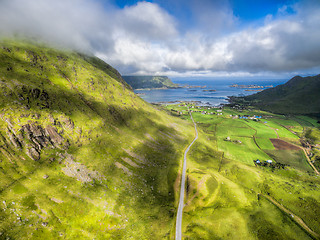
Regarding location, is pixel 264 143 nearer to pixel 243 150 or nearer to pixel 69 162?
pixel 243 150

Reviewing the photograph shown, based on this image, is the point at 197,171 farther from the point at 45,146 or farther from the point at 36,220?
the point at 45,146

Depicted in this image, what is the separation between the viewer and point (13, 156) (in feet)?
197

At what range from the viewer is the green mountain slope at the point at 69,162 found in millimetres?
50469

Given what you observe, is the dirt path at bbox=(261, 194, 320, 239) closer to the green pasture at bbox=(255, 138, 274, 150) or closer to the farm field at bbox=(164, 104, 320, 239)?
the farm field at bbox=(164, 104, 320, 239)

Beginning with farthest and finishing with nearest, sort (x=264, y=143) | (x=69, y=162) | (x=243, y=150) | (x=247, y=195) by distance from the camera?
1. (x=264, y=143)
2. (x=243, y=150)
3. (x=247, y=195)
4. (x=69, y=162)

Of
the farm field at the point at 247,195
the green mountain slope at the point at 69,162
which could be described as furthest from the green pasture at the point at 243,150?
the green mountain slope at the point at 69,162

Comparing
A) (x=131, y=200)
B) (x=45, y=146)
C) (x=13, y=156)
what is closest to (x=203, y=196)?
(x=131, y=200)

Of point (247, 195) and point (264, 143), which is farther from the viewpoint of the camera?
point (264, 143)

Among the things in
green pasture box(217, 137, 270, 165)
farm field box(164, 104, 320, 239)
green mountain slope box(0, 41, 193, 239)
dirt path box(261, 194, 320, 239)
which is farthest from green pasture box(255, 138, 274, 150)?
green mountain slope box(0, 41, 193, 239)

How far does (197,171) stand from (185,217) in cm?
3415

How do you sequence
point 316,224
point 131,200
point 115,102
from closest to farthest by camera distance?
point 316,224
point 131,200
point 115,102

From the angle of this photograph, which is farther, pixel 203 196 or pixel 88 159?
pixel 88 159

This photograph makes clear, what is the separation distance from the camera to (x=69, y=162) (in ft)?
233

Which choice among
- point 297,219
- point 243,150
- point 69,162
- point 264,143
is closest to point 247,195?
point 297,219
